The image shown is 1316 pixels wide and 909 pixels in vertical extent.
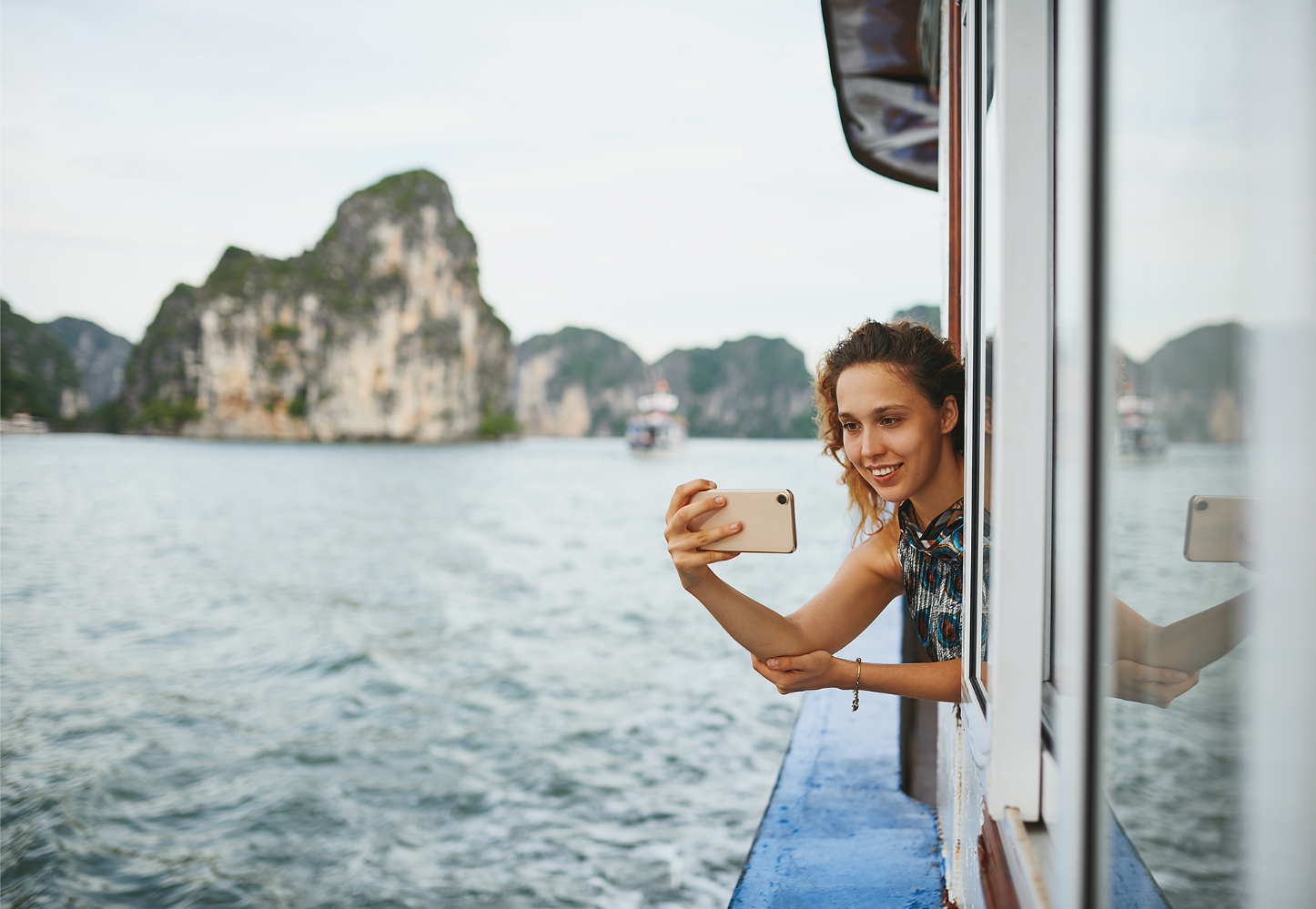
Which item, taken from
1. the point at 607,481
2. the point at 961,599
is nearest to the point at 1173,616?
the point at 961,599

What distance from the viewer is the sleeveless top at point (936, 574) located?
138cm

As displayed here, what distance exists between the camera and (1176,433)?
1.90ft

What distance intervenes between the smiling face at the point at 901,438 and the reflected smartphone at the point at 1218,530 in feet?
2.67

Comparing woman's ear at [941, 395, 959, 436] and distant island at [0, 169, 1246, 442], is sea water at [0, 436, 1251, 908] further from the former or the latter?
distant island at [0, 169, 1246, 442]

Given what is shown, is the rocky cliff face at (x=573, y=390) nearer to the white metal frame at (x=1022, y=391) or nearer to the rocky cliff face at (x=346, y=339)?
the rocky cliff face at (x=346, y=339)

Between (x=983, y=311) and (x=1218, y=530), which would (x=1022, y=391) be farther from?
(x=1218, y=530)

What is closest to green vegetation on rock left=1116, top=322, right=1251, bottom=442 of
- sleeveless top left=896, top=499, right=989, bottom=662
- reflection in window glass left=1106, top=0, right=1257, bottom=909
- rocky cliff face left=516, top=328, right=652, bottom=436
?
reflection in window glass left=1106, top=0, right=1257, bottom=909

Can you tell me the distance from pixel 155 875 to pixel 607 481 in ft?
120

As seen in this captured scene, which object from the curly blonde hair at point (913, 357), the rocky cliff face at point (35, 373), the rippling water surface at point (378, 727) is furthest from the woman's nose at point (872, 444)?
the rocky cliff face at point (35, 373)

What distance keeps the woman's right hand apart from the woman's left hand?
328mm

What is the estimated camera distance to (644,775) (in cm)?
504

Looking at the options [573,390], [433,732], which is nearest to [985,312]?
[433,732]

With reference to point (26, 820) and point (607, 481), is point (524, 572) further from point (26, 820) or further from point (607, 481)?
point (607, 481)

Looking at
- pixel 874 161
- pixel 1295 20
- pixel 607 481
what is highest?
pixel 874 161
